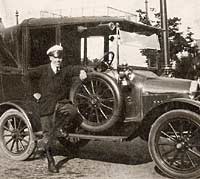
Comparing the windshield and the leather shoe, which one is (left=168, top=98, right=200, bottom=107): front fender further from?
the leather shoe

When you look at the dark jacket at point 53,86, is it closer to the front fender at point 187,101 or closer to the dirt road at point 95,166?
the dirt road at point 95,166

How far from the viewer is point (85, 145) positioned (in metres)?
7.82

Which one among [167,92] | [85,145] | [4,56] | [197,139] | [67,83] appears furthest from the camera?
[85,145]

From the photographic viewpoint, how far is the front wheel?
5199 mm

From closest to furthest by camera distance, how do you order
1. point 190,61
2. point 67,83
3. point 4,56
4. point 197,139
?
point 197,139, point 67,83, point 4,56, point 190,61

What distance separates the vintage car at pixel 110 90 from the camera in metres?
5.41

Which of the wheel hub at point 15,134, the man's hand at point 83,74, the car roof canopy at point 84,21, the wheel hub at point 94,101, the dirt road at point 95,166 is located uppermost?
the car roof canopy at point 84,21

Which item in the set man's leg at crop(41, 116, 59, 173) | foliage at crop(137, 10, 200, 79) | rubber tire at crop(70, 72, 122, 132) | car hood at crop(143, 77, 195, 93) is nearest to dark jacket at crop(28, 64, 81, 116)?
man's leg at crop(41, 116, 59, 173)

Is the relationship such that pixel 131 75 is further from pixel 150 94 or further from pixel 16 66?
pixel 16 66

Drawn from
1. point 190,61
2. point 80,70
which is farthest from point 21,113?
point 190,61

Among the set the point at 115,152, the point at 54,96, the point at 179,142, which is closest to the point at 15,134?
the point at 54,96

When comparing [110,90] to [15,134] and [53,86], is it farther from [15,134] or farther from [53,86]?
[15,134]

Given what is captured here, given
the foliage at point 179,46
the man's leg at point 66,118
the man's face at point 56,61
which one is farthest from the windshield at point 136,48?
the foliage at point 179,46

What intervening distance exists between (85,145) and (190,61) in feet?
42.3
